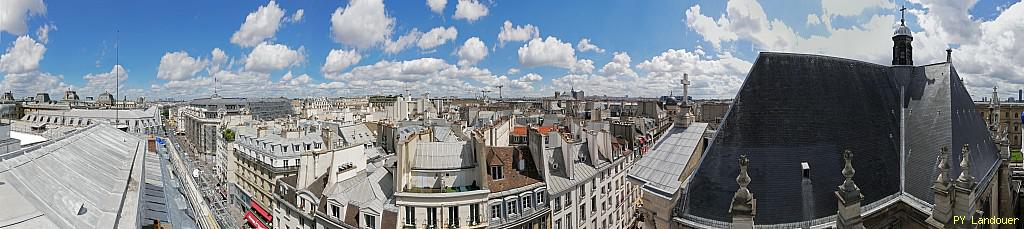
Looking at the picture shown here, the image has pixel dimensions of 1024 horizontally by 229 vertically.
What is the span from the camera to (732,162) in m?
9.07

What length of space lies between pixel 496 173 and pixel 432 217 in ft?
9.31

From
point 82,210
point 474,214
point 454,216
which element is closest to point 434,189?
point 454,216

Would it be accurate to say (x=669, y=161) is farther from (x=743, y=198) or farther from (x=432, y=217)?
(x=432, y=217)

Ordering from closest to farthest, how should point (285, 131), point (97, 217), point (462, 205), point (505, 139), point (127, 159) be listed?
point (97, 217)
point (127, 159)
point (462, 205)
point (505, 139)
point (285, 131)

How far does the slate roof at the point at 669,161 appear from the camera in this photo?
33.6 feet

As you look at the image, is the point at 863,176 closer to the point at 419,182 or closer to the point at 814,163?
the point at 814,163

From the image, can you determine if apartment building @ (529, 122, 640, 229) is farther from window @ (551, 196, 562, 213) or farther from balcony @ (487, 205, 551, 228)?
balcony @ (487, 205, 551, 228)

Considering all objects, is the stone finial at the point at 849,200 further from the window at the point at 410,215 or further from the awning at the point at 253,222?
the awning at the point at 253,222

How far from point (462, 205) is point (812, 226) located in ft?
30.9

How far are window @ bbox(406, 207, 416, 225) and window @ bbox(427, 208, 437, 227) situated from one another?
1.50 feet

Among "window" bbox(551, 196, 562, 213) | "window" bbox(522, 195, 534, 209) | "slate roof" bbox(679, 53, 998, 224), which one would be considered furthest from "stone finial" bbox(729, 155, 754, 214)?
"window" bbox(551, 196, 562, 213)

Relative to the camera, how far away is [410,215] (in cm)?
1450

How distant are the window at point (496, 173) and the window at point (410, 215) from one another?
9.71 ft

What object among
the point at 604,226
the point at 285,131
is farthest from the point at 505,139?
the point at 285,131
